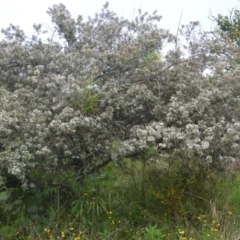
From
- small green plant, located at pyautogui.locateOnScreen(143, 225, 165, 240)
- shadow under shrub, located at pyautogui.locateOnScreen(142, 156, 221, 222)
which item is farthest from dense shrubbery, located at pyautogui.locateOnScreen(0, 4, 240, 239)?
small green plant, located at pyautogui.locateOnScreen(143, 225, 165, 240)

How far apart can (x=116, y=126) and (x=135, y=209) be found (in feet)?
3.20

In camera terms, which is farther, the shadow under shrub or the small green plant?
the shadow under shrub

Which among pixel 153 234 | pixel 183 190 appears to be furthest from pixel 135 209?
pixel 153 234

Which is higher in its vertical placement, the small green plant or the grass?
the grass

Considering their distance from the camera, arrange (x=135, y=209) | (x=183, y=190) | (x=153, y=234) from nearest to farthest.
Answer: (x=153, y=234)
(x=183, y=190)
(x=135, y=209)

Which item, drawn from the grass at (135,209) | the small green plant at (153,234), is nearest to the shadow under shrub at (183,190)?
the grass at (135,209)

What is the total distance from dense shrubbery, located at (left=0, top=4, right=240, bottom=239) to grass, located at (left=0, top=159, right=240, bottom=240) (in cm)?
2

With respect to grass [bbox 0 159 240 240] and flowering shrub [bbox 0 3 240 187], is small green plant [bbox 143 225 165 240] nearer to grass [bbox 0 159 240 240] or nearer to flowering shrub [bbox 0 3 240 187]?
grass [bbox 0 159 240 240]

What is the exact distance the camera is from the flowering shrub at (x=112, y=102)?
516 centimetres

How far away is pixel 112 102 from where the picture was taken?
18.3 ft

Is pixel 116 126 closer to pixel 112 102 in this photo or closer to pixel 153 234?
pixel 112 102

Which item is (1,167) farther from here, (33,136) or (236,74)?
(236,74)

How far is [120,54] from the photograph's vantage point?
599cm

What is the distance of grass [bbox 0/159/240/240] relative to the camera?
202 inches
